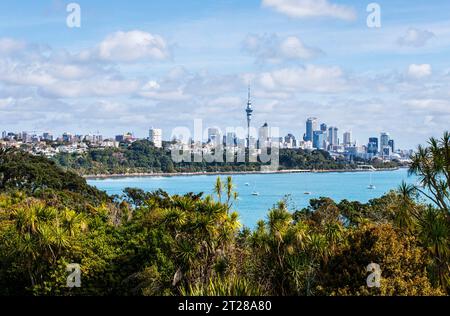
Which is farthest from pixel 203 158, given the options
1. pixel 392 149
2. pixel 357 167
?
pixel 392 149

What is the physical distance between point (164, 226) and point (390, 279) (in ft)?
17.7

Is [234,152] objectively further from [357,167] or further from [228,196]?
[228,196]

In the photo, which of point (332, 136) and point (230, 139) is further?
point (332, 136)

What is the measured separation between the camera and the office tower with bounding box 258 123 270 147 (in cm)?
13579

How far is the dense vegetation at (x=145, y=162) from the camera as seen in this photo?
339ft

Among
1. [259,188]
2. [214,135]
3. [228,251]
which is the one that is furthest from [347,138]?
[228,251]

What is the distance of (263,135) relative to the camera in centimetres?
A: 14175

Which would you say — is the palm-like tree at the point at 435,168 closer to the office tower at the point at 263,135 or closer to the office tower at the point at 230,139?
the office tower at the point at 263,135

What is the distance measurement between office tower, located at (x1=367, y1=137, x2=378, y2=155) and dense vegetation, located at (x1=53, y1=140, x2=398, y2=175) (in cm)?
3217

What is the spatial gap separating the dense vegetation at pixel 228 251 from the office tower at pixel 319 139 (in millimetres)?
166783

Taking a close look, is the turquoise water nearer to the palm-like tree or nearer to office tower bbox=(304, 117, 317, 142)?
the palm-like tree

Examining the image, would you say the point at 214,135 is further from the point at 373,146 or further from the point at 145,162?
the point at 373,146

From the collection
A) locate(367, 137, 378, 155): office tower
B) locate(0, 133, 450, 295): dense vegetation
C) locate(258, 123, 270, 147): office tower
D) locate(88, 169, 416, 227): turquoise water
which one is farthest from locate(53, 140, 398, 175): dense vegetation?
locate(0, 133, 450, 295): dense vegetation

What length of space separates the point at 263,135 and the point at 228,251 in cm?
12958
